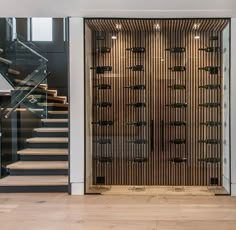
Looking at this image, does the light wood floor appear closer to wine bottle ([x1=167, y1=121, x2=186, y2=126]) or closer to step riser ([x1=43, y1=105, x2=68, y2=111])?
wine bottle ([x1=167, y1=121, x2=186, y2=126])

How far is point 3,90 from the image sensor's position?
755 cm

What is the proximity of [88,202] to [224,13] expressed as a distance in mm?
3420

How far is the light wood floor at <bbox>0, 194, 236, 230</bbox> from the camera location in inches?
152

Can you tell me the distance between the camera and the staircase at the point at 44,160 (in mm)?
5324

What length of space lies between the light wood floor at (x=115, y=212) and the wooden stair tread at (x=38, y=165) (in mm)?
684

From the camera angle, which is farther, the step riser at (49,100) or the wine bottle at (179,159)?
the step riser at (49,100)

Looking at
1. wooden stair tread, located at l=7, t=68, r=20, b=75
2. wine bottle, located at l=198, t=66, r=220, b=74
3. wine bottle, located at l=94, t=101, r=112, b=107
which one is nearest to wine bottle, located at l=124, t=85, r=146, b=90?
wine bottle, located at l=94, t=101, r=112, b=107

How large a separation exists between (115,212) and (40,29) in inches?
247

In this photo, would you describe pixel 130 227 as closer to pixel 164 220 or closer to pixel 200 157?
pixel 164 220

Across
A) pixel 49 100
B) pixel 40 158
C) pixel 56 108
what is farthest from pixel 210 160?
pixel 49 100

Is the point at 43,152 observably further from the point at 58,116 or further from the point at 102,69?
the point at 102,69

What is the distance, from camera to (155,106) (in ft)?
19.2

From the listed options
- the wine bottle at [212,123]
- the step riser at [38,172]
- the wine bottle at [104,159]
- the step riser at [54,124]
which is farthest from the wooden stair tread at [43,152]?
the wine bottle at [212,123]

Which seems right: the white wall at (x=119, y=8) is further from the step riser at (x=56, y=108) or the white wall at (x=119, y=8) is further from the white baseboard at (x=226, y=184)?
the step riser at (x=56, y=108)
